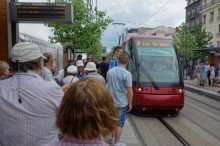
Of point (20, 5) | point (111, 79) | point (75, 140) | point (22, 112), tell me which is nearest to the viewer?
point (75, 140)

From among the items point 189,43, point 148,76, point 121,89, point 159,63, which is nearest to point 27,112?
point 121,89

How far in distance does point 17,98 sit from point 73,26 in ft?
59.0

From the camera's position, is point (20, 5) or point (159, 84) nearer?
point (20, 5)

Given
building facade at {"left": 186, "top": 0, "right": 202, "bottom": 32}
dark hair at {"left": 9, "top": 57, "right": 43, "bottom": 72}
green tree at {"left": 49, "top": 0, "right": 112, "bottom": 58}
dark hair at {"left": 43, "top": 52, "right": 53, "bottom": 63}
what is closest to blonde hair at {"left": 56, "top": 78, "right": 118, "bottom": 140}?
dark hair at {"left": 9, "top": 57, "right": 43, "bottom": 72}

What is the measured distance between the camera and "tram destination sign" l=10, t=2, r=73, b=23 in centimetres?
→ 765

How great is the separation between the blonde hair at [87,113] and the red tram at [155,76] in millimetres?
7378

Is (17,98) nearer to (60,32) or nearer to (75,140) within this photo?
(75,140)

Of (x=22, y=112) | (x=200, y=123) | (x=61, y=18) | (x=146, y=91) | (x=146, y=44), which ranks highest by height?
(x=61, y=18)

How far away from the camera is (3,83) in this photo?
2.40 meters

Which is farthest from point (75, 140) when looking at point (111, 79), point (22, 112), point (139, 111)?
point (139, 111)

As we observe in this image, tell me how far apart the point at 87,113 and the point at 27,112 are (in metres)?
0.91

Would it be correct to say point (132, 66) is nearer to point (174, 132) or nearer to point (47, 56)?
point (174, 132)

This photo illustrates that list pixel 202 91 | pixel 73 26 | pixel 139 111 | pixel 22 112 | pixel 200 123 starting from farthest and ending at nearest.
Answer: pixel 73 26
pixel 202 91
pixel 139 111
pixel 200 123
pixel 22 112

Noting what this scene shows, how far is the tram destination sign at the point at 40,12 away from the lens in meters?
7.65
